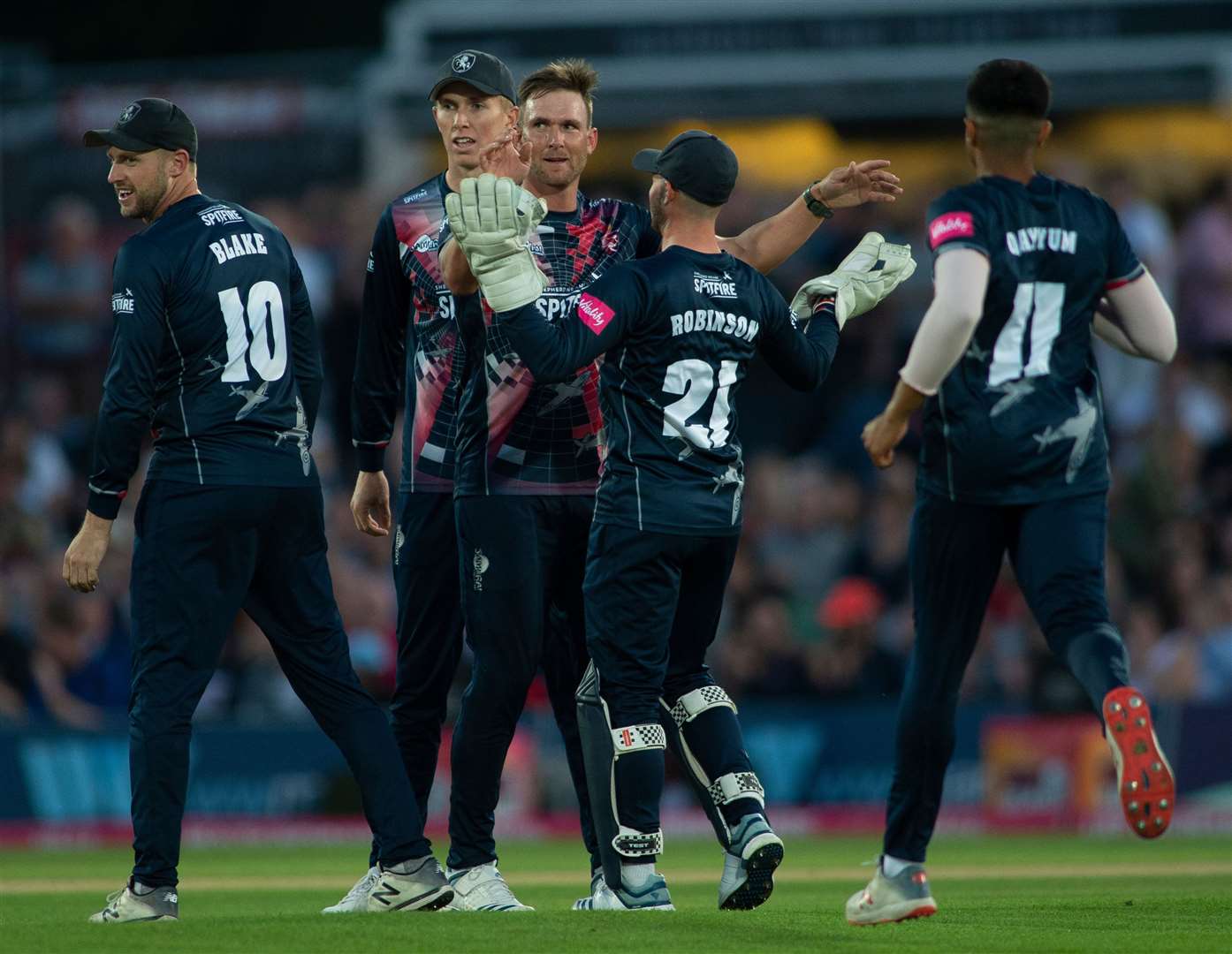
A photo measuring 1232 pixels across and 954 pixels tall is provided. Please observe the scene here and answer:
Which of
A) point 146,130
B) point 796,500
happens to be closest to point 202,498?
point 146,130

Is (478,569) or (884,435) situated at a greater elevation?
(884,435)

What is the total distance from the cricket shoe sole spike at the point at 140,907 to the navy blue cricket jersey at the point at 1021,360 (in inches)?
118

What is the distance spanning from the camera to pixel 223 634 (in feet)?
23.9

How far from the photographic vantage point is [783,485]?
55.2ft

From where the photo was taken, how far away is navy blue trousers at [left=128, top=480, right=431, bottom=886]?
7125 millimetres

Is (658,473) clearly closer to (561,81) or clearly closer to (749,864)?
(749,864)

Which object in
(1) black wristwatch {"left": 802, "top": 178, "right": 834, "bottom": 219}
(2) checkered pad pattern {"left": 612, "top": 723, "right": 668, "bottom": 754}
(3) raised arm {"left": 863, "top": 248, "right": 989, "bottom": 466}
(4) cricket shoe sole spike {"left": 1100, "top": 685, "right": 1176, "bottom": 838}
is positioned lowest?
(2) checkered pad pattern {"left": 612, "top": 723, "right": 668, "bottom": 754}

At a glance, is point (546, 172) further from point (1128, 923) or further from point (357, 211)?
point (357, 211)

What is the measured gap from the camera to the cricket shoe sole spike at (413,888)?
7.45 m

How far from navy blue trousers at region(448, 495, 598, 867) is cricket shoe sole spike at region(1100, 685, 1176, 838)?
2.42m

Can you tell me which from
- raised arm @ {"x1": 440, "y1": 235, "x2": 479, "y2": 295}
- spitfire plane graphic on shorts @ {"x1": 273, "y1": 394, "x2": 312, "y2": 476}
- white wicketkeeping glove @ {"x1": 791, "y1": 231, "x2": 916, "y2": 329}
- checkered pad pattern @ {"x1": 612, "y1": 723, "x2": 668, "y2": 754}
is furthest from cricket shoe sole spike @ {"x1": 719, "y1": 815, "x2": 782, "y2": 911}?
raised arm @ {"x1": 440, "y1": 235, "x2": 479, "y2": 295}

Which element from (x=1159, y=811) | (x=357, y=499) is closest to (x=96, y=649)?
(x=357, y=499)

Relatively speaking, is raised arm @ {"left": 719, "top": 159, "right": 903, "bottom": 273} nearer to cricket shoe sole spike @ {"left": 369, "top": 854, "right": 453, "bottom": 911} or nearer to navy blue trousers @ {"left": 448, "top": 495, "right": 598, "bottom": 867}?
navy blue trousers @ {"left": 448, "top": 495, "right": 598, "bottom": 867}

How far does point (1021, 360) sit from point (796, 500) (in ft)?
33.7
